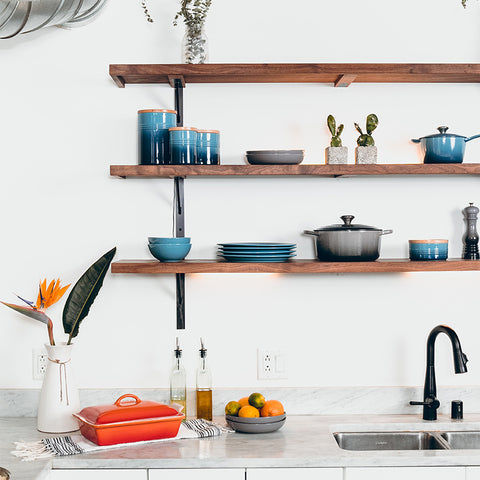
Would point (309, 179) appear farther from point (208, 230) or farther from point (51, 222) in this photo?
point (51, 222)

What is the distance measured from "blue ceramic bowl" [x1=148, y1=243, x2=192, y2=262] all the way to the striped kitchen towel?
0.57 metres

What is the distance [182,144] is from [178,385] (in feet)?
2.78

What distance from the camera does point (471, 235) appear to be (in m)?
2.33

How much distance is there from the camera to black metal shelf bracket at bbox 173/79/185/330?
2385 millimetres

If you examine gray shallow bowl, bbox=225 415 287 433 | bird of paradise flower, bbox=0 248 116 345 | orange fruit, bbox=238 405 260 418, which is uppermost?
bird of paradise flower, bbox=0 248 116 345

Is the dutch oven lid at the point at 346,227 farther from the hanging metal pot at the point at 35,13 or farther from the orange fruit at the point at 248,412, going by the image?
the hanging metal pot at the point at 35,13

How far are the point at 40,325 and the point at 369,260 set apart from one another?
1.23 m

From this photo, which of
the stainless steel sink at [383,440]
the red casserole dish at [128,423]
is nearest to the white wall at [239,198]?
the stainless steel sink at [383,440]

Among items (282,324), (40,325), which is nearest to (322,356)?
(282,324)

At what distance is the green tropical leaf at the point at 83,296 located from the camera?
2.26m

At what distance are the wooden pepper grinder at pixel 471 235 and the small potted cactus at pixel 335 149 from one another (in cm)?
50

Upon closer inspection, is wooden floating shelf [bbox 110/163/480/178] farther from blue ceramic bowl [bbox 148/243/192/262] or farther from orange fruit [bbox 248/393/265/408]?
orange fruit [bbox 248/393/265/408]

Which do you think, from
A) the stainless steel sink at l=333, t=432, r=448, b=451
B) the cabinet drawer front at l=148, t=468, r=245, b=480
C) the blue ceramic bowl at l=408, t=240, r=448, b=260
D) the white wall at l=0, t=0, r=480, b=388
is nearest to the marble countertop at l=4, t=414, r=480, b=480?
the cabinet drawer front at l=148, t=468, r=245, b=480

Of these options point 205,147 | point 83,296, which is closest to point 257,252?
point 205,147
